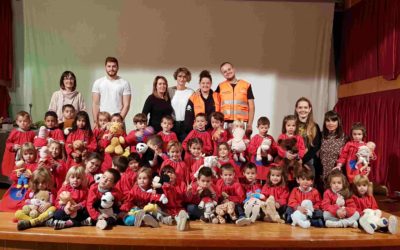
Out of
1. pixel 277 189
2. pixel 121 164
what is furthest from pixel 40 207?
pixel 277 189

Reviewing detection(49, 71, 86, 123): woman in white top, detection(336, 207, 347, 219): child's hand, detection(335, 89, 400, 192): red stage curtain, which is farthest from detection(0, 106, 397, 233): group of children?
detection(335, 89, 400, 192): red stage curtain

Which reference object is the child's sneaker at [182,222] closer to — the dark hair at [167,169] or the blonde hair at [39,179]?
the dark hair at [167,169]

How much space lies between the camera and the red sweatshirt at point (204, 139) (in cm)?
366

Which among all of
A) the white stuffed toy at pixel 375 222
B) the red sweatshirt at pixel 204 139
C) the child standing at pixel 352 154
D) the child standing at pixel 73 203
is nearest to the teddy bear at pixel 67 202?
the child standing at pixel 73 203

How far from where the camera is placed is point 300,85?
6.96m

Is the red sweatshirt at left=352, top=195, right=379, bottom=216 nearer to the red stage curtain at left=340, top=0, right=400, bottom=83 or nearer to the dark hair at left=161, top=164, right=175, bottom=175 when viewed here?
the dark hair at left=161, top=164, right=175, bottom=175

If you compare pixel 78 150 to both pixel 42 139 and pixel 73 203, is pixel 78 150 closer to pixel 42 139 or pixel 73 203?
pixel 42 139

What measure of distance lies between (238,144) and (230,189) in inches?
20.5

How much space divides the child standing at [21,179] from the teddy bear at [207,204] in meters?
1.37

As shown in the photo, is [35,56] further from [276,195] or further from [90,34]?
[276,195]

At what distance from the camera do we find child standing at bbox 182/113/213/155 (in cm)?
364

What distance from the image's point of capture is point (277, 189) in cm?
320

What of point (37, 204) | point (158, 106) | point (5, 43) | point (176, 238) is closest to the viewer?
point (176, 238)

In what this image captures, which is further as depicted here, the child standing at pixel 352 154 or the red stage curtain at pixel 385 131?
the red stage curtain at pixel 385 131
